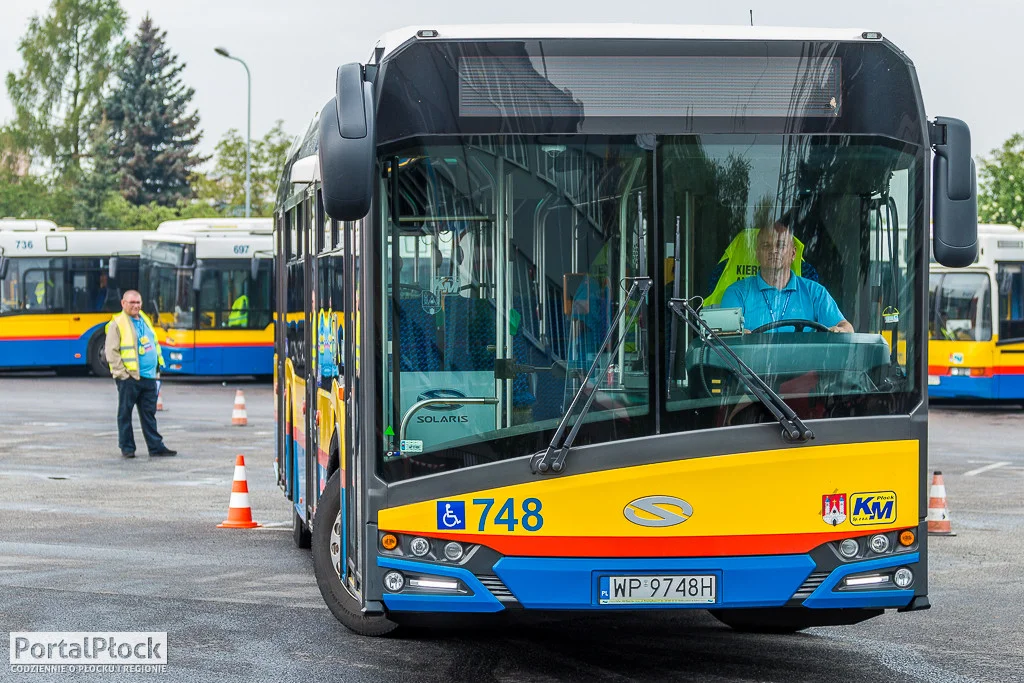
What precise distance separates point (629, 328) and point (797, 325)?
0.67 m

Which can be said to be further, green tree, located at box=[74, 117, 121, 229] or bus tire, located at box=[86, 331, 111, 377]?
green tree, located at box=[74, 117, 121, 229]

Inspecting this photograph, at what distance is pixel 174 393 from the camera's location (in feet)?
93.2

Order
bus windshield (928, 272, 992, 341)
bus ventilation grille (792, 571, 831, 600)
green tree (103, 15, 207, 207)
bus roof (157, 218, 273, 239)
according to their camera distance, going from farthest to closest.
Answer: green tree (103, 15, 207, 207)
bus roof (157, 218, 273, 239)
bus windshield (928, 272, 992, 341)
bus ventilation grille (792, 571, 831, 600)

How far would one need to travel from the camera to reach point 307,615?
8.44 metres

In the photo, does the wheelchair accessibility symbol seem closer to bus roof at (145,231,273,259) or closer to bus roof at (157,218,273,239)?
bus roof at (145,231,273,259)

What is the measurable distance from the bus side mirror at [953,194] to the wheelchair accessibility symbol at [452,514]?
82.2 inches

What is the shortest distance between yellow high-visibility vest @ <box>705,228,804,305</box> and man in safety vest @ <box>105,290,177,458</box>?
462 inches

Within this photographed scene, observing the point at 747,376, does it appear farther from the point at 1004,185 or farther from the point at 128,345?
the point at 1004,185

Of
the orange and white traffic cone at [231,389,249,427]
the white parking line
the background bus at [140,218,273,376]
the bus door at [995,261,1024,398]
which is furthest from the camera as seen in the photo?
the background bus at [140,218,273,376]

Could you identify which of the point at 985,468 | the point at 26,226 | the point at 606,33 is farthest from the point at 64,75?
the point at 606,33

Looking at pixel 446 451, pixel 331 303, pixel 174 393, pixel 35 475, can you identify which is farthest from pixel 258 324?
pixel 446 451

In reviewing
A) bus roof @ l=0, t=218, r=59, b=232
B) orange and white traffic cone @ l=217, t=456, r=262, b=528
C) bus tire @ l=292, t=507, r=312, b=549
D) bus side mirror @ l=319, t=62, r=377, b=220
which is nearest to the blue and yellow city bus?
bus side mirror @ l=319, t=62, r=377, b=220

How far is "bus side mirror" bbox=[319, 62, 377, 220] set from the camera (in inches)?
230

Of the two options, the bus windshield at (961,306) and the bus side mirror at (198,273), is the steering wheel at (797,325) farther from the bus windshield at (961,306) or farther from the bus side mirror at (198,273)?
the bus side mirror at (198,273)
